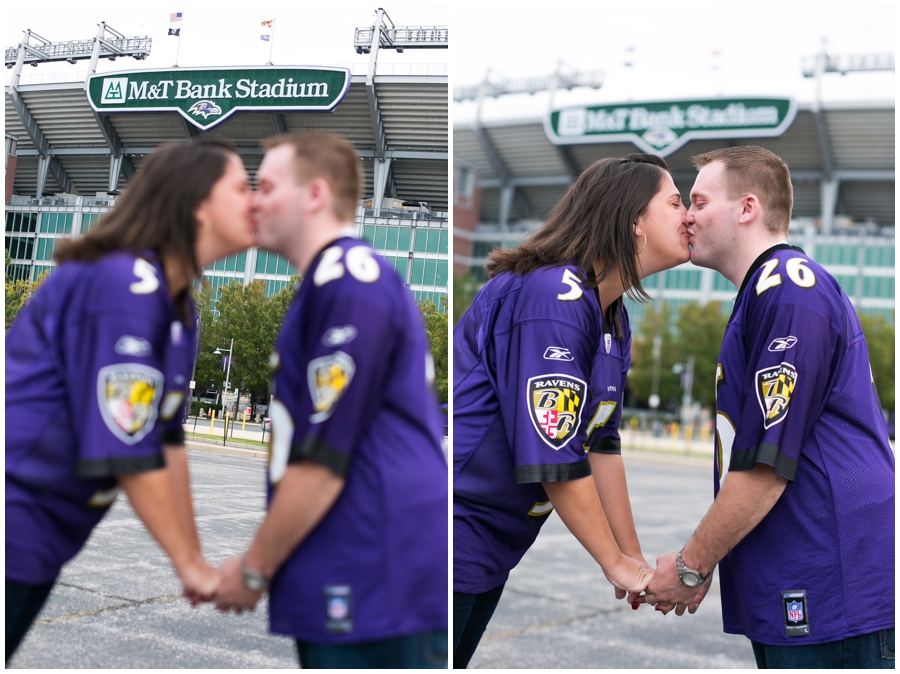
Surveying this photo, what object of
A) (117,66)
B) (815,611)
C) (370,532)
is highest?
(117,66)

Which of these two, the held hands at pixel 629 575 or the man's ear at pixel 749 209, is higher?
the man's ear at pixel 749 209

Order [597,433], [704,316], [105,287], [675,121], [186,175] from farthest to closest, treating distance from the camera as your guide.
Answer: [675,121]
[704,316]
[597,433]
[186,175]
[105,287]

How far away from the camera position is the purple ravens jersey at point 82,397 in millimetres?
1924

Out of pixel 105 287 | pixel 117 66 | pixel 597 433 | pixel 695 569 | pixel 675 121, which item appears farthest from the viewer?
pixel 675 121

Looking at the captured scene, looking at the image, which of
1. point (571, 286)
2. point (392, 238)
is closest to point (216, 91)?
point (392, 238)

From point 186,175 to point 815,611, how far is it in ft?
7.76

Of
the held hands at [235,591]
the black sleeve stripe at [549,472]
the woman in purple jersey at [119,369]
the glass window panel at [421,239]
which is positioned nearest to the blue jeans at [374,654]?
the held hands at [235,591]

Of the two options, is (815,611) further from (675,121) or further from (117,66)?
(675,121)

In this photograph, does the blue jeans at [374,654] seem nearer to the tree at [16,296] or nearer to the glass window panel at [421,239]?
the tree at [16,296]

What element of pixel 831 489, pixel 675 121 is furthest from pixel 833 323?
pixel 675 121

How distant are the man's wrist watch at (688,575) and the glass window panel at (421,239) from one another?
1.48 metres

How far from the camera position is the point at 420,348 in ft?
6.72

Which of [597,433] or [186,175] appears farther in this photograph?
[597,433]

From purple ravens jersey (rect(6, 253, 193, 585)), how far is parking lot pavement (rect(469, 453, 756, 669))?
4899 millimetres
